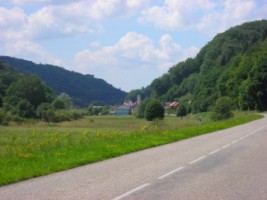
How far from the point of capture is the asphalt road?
1012 cm

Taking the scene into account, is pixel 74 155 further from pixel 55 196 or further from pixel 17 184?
pixel 55 196

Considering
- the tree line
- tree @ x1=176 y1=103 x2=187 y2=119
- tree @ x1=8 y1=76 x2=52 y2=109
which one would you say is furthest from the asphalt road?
tree @ x1=176 y1=103 x2=187 y2=119

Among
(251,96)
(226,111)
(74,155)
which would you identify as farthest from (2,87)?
(74,155)

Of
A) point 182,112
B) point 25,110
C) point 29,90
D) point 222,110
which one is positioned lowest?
point 182,112

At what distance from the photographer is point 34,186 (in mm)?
11648

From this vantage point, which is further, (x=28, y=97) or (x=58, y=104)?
(x=58, y=104)

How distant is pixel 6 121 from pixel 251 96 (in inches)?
2162

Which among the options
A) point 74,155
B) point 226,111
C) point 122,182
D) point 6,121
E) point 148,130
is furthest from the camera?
point 226,111

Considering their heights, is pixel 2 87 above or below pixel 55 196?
above

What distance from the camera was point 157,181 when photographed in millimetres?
11969

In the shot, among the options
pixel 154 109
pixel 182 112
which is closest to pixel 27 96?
pixel 182 112

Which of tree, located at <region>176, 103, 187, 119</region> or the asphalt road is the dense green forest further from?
the asphalt road

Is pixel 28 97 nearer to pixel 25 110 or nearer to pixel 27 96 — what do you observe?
pixel 27 96

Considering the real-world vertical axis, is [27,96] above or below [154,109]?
above
